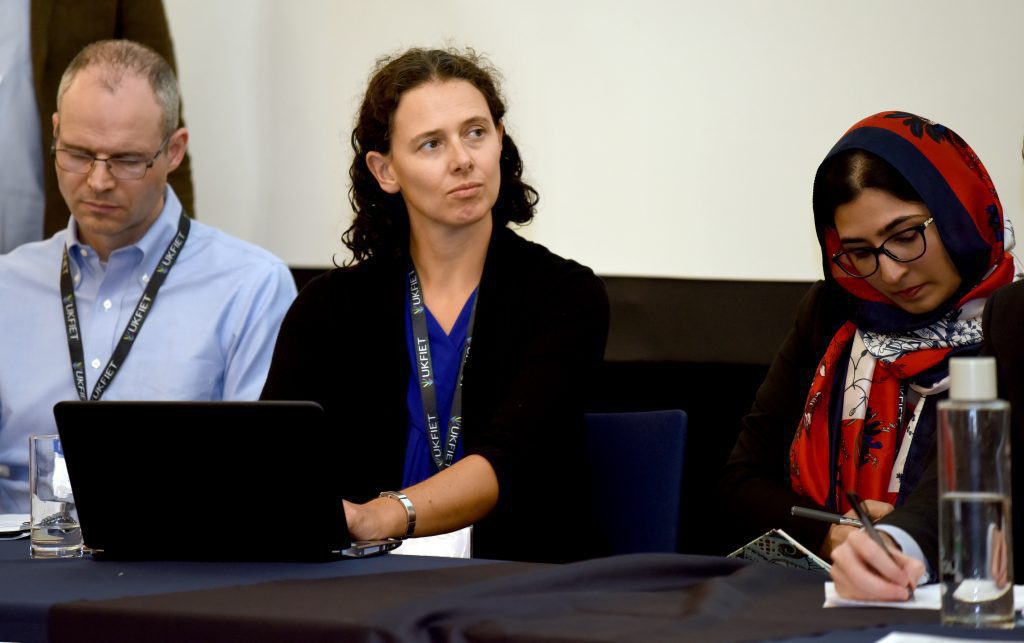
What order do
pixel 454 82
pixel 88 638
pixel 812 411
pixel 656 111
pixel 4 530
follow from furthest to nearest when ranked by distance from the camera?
pixel 656 111, pixel 454 82, pixel 812 411, pixel 4 530, pixel 88 638

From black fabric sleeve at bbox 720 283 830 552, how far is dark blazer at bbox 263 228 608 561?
0.30 metres

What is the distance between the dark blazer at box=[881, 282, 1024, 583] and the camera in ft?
5.10

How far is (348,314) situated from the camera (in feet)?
8.04

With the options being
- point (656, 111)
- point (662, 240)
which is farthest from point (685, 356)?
point (656, 111)

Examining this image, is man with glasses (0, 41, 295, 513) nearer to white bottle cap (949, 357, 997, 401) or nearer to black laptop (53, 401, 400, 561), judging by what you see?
black laptop (53, 401, 400, 561)

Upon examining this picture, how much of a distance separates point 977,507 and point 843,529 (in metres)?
0.97

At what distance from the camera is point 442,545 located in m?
1.87

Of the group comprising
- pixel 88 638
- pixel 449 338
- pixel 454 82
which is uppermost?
pixel 454 82

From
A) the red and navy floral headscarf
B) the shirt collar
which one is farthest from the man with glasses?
the red and navy floral headscarf

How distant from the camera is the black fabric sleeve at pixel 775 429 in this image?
7.64ft

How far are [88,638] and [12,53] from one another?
2.65 meters

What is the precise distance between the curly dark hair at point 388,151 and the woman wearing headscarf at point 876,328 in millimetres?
638

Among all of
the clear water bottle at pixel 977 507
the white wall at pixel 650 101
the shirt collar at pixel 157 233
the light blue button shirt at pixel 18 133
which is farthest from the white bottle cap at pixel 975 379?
the light blue button shirt at pixel 18 133

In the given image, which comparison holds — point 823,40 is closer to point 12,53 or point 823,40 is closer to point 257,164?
point 257,164
